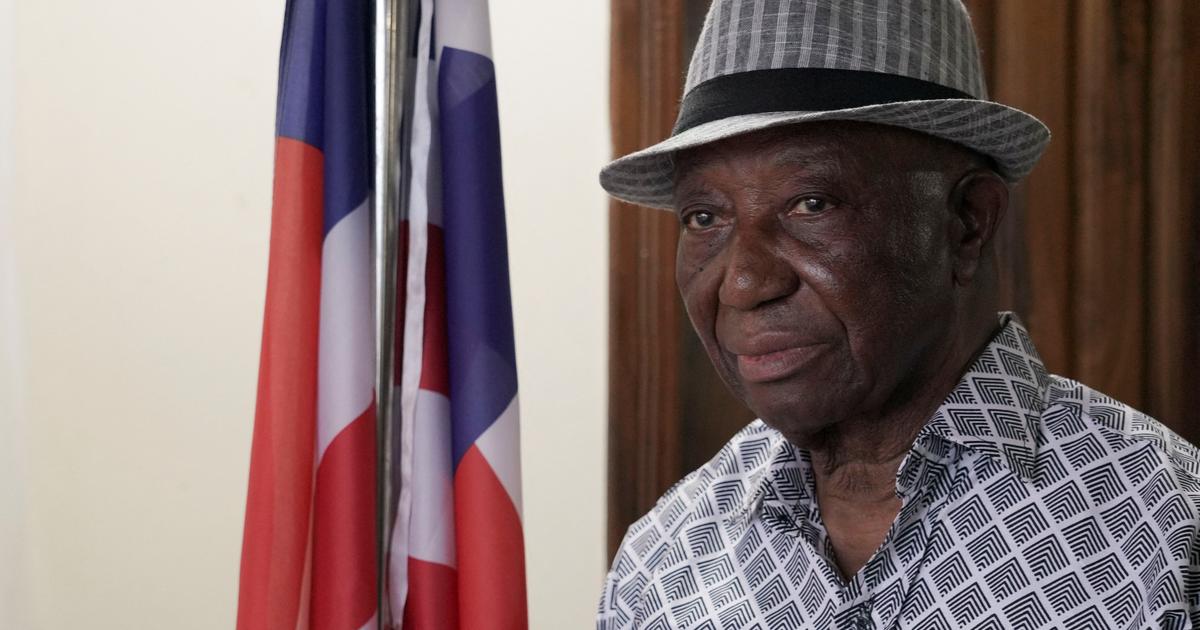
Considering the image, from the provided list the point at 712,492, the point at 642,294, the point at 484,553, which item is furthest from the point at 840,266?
the point at 642,294

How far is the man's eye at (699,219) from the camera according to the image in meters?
1.17

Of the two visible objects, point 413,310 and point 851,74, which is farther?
point 413,310

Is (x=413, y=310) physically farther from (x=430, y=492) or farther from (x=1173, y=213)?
(x=1173, y=213)

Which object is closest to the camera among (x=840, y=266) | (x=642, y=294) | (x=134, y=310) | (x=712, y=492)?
(x=840, y=266)

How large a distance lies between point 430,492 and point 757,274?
1.44ft

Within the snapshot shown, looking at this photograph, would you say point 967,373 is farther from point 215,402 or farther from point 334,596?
point 215,402

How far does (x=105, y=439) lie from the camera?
207cm

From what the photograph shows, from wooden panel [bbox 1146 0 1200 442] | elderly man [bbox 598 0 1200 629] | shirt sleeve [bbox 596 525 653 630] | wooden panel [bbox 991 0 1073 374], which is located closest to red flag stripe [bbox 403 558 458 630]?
shirt sleeve [bbox 596 525 653 630]

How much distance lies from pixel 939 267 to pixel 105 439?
5.14ft

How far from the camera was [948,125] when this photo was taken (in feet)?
3.59

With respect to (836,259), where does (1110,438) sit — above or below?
below

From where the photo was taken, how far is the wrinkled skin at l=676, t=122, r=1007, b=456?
1.09 metres

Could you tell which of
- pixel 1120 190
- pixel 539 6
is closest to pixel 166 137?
pixel 539 6

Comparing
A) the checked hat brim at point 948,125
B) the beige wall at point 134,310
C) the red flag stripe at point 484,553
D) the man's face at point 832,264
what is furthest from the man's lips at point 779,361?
the beige wall at point 134,310
